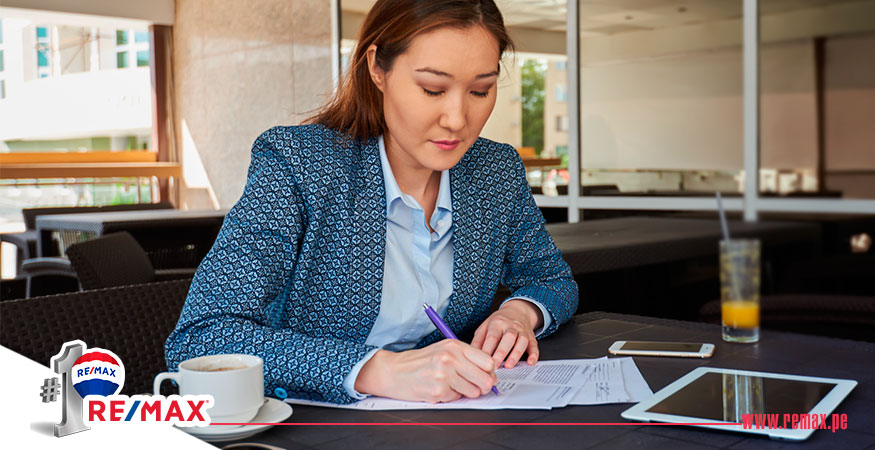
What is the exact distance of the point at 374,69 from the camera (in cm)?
130

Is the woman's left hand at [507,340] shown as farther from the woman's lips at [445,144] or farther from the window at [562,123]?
the window at [562,123]

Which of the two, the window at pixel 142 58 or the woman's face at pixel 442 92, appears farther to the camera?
the window at pixel 142 58

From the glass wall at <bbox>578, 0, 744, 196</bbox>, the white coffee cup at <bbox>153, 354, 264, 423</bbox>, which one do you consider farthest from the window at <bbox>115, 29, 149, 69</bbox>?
the white coffee cup at <bbox>153, 354, 264, 423</bbox>

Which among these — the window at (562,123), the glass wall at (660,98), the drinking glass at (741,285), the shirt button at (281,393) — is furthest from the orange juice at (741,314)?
the window at (562,123)

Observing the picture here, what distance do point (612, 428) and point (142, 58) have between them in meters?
7.04

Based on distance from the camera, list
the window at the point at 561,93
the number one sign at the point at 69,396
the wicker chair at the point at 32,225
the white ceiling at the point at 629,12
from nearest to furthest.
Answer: the number one sign at the point at 69,396 → the white ceiling at the point at 629,12 → the window at the point at 561,93 → the wicker chair at the point at 32,225

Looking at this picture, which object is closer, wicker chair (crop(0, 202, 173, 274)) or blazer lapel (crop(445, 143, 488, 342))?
blazer lapel (crop(445, 143, 488, 342))

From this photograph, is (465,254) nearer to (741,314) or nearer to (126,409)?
(741,314)

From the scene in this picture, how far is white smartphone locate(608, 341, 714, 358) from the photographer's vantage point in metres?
1.10

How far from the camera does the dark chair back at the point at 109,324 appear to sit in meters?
1.06

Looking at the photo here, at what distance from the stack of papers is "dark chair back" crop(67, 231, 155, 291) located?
1307 millimetres

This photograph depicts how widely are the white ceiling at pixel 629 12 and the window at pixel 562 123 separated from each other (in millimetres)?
382

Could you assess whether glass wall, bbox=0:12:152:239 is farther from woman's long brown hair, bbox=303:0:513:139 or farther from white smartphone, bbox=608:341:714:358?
white smartphone, bbox=608:341:714:358

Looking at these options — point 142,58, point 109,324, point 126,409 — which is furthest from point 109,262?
point 142,58
